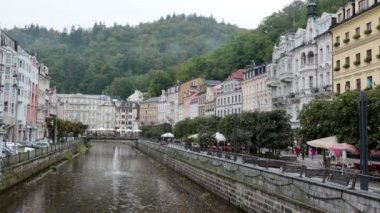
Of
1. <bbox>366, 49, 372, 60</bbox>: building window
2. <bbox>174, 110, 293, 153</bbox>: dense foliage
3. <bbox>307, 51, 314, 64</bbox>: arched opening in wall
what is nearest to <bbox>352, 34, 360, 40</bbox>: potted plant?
<bbox>366, 49, 372, 60</bbox>: building window

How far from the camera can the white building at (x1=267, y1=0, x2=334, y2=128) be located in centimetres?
5634

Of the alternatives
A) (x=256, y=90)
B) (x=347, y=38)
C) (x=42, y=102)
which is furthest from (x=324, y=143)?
(x=42, y=102)

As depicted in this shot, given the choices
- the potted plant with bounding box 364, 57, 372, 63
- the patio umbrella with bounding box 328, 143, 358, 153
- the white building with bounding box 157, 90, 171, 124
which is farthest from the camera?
the white building with bounding box 157, 90, 171, 124

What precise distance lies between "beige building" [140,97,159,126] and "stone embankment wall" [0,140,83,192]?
98964mm

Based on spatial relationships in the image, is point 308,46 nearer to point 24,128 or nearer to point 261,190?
point 261,190

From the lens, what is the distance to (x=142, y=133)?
146m

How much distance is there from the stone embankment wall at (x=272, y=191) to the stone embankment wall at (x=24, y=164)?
15.8 m

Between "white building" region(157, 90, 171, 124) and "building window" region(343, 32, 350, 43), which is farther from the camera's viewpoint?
"white building" region(157, 90, 171, 124)

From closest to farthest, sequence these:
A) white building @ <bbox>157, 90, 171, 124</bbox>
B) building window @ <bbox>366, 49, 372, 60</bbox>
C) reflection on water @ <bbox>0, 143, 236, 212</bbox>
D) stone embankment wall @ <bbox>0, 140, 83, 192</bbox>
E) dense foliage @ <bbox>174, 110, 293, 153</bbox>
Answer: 1. reflection on water @ <bbox>0, 143, 236, 212</bbox>
2. stone embankment wall @ <bbox>0, 140, 83, 192</bbox>
3. building window @ <bbox>366, 49, 372, 60</bbox>
4. dense foliage @ <bbox>174, 110, 293, 153</bbox>
5. white building @ <bbox>157, 90, 171, 124</bbox>

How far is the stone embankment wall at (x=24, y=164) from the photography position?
1404 inches

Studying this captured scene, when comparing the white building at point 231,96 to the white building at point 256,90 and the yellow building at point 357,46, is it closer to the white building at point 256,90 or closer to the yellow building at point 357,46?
the white building at point 256,90

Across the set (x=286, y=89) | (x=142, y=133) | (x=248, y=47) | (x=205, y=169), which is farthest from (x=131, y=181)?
(x=142, y=133)

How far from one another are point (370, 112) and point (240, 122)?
23.2 metres

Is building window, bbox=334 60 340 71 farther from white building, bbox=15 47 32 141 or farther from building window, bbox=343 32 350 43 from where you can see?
white building, bbox=15 47 32 141
